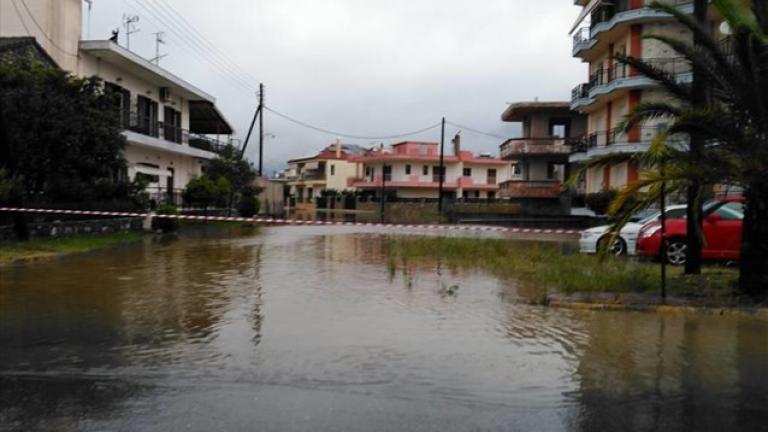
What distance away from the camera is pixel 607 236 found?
9969mm

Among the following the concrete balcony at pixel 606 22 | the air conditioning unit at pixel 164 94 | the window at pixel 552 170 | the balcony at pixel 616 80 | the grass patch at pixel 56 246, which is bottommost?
the grass patch at pixel 56 246

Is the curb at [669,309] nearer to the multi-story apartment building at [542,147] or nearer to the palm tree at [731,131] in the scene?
the palm tree at [731,131]

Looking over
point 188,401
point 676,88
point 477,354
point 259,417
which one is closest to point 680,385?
point 477,354

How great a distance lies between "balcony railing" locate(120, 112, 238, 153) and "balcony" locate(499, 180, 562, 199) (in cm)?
2107

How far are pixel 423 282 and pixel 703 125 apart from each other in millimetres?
5363

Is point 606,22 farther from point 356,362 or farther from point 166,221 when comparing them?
point 356,362

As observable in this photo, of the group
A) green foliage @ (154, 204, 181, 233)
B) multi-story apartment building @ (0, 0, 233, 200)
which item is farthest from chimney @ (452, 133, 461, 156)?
green foliage @ (154, 204, 181, 233)

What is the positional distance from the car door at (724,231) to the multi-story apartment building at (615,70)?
1610cm

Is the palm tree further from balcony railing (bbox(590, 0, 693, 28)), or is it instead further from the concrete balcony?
balcony railing (bbox(590, 0, 693, 28))

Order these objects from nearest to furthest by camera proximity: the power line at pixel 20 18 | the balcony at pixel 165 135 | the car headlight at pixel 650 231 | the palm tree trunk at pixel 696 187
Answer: the palm tree trunk at pixel 696 187 → the car headlight at pixel 650 231 → the power line at pixel 20 18 → the balcony at pixel 165 135

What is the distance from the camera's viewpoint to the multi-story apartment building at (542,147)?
4706cm

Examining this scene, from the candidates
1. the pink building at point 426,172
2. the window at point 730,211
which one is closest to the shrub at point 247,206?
the window at point 730,211

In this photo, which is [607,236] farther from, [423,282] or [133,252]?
[133,252]

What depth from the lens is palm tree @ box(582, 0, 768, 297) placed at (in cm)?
926
